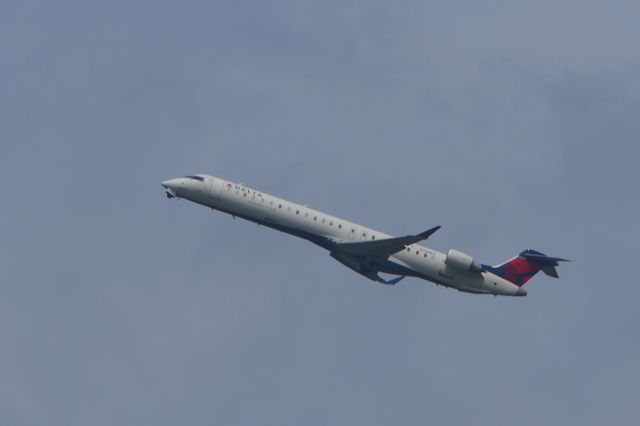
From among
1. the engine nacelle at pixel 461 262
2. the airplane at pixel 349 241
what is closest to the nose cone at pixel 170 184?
the airplane at pixel 349 241

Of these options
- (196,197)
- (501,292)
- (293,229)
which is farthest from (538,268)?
(196,197)

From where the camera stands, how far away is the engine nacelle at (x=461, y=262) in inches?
2638

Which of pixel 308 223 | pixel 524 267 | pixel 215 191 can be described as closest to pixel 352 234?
pixel 308 223

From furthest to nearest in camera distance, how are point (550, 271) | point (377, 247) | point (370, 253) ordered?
point (550, 271) → point (370, 253) → point (377, 247)

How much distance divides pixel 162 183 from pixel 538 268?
72.8ft

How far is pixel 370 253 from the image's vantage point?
66.5 meters

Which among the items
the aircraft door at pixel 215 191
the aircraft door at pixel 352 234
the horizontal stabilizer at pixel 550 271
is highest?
the aircraft door at pixel 215 191

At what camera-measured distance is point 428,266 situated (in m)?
67.4

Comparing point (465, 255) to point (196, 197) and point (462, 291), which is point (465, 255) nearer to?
point (462, 291)

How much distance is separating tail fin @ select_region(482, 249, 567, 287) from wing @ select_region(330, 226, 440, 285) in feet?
20.4

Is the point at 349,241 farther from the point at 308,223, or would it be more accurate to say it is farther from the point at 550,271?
the point at 550,271

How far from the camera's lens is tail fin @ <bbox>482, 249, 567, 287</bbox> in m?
69.2

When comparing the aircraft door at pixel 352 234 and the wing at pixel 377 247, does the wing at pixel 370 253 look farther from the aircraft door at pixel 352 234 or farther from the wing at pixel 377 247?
the aircraft door at pixel 352 234

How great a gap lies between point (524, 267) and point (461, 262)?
15.8 ft
